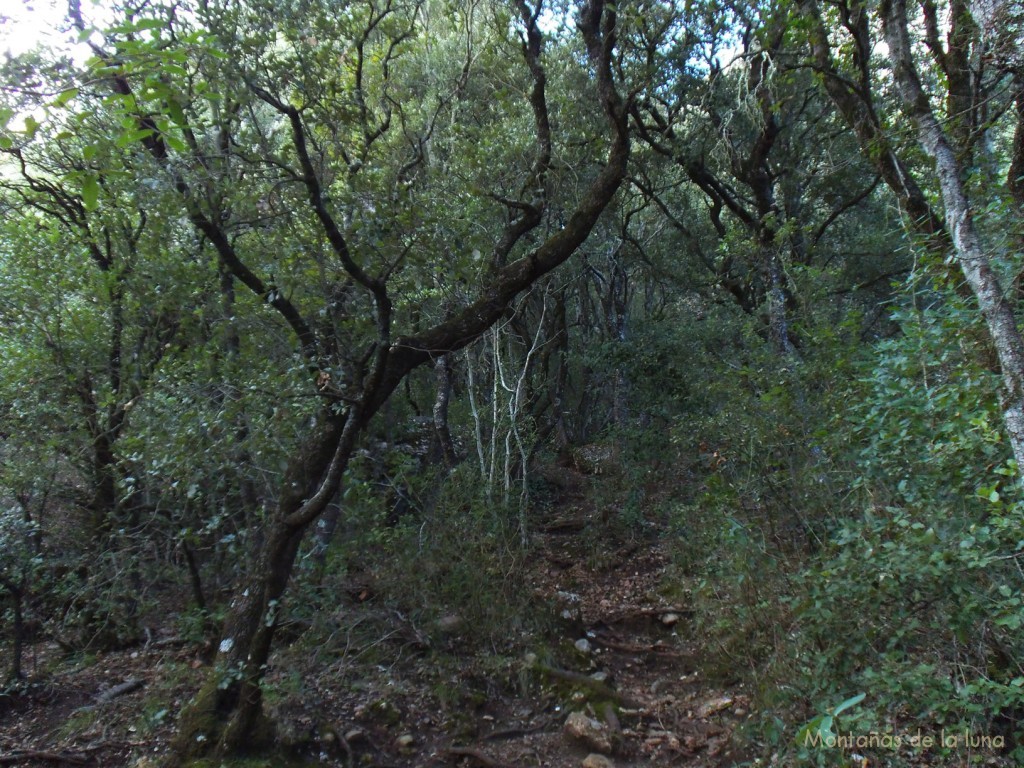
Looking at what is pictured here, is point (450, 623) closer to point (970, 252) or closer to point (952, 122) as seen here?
point (970, 252)

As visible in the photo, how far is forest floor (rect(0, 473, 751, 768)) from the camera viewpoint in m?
4.95

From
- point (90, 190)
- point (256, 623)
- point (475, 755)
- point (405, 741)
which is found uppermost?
point (90, 190)

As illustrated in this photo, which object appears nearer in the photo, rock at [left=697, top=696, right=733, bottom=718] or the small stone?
rock at [left=697, top=696, right=733, bottom=718]

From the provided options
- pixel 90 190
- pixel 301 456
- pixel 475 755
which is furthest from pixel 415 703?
pixel 90 190

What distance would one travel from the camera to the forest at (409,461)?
379cm

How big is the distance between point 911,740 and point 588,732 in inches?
103

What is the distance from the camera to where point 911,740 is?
3174 millimetres

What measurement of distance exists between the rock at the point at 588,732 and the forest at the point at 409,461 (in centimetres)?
3

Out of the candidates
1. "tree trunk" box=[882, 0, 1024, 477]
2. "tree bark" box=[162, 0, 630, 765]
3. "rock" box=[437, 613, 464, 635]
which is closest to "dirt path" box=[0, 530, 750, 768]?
"rock" box=[437, 613, 464, 635]

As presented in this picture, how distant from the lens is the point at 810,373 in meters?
5.97

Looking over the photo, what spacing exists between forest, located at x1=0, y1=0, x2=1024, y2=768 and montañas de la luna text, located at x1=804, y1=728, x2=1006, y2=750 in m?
0.02

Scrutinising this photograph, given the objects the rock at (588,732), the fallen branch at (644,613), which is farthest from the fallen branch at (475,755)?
the fallen branch at (644,613)

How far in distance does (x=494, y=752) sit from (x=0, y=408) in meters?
5.15

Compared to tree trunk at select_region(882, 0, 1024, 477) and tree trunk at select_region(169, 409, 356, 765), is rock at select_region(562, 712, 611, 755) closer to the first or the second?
A: tree trunk at select_region(169, 409, 356, 765)
